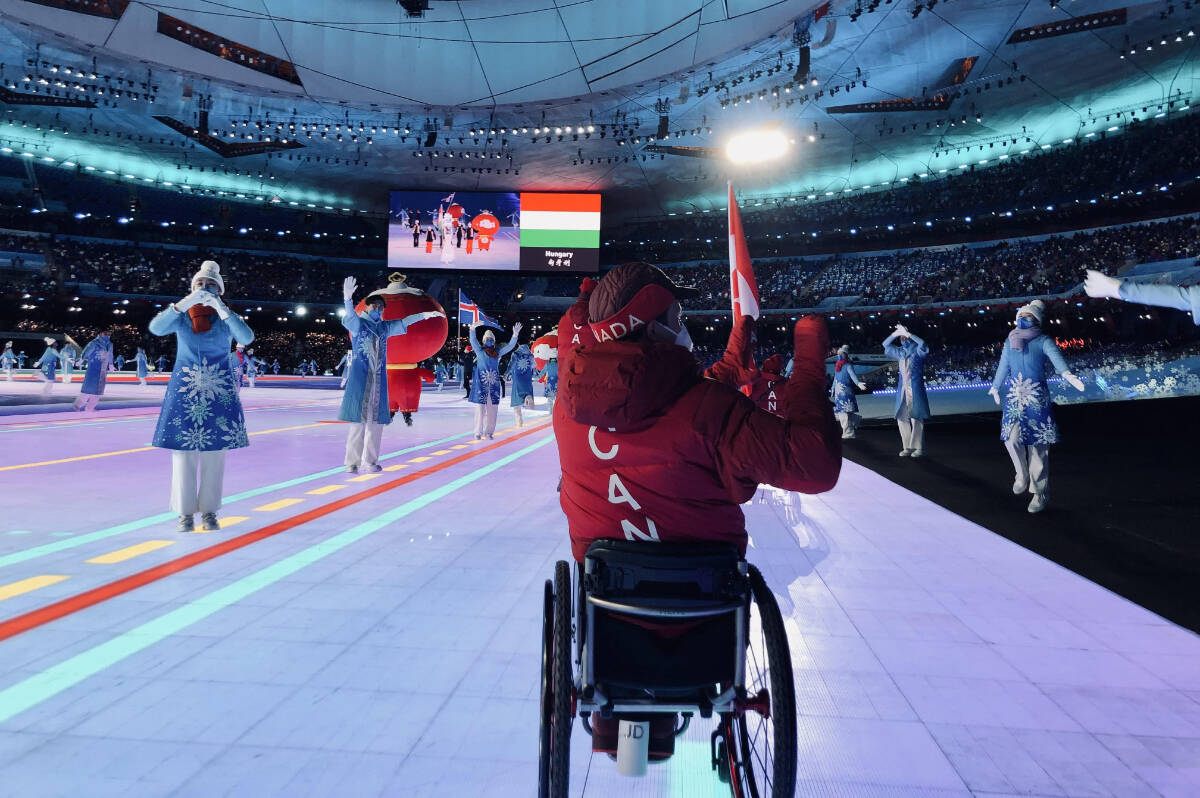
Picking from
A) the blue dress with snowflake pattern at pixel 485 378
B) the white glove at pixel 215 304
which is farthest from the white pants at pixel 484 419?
the white glove at pixel 215 304

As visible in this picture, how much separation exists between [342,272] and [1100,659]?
151 feet

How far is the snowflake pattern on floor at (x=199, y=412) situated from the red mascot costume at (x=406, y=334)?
2.54 m

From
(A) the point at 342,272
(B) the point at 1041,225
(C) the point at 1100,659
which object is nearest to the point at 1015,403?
(C) the point at 1100,659

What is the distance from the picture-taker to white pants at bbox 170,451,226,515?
4422 millimetres

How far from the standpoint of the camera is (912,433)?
9.70m

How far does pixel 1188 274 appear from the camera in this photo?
2078 centimetres

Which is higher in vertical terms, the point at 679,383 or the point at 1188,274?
the point at 1188,274

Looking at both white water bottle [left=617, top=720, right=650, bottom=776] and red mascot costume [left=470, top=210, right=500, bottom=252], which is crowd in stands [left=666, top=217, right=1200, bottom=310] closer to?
red mascot costume [left=470, top=210, right=500, bottom=252]

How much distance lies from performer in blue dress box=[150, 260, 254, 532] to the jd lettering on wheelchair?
11.6ft

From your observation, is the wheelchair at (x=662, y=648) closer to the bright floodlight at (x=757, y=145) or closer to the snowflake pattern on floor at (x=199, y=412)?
the snowflake pattern on floor at (x=199, y=412)

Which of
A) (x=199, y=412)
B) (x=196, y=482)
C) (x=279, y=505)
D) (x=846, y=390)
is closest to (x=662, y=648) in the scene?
A: (x=199, y=412)

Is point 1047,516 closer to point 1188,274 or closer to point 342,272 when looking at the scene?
point 1188,274

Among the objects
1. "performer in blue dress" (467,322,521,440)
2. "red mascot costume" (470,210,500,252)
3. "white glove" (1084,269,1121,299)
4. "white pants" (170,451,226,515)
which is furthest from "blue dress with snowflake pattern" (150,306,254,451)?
"red mascot costume" (470,210,500,252)

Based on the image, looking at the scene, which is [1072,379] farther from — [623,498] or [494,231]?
[494,231]
